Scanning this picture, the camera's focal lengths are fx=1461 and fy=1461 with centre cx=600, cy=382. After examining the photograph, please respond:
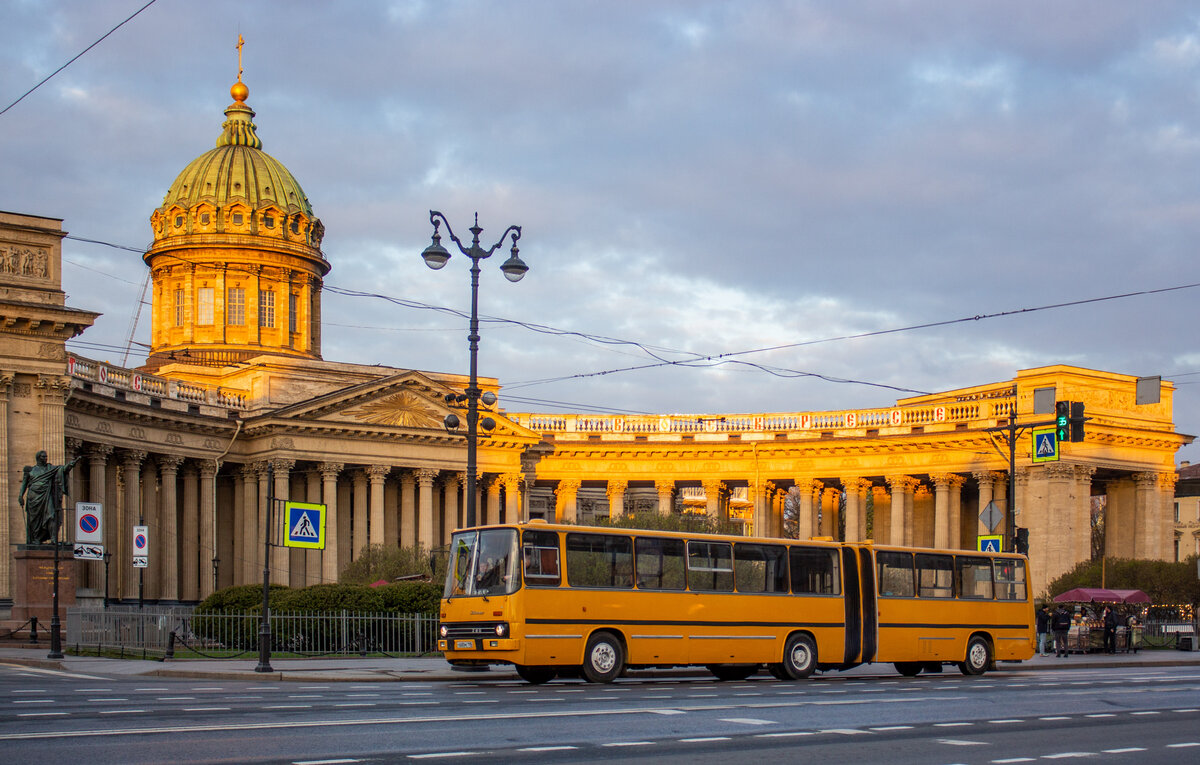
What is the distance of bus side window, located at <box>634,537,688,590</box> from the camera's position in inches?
1213

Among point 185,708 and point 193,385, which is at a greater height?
point 193,385

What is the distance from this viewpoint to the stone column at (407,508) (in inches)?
3127

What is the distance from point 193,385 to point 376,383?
30.6 ft

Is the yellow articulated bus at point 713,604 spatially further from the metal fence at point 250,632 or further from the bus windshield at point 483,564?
the metal fence at point 250,632

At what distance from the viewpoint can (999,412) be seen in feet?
245

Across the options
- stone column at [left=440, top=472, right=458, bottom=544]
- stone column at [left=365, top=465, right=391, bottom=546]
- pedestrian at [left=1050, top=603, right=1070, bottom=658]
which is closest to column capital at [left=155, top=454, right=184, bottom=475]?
stone column at [left=365, top=465, right=391, bottom=546]

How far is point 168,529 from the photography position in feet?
226

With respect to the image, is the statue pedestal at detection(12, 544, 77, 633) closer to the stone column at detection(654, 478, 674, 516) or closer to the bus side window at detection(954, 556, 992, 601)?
the bus side window at detection(954, 556, 992, 601)

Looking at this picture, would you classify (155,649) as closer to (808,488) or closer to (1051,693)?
(1051,693)

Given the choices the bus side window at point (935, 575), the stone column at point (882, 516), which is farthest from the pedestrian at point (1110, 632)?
the stone column at point (882, 516)

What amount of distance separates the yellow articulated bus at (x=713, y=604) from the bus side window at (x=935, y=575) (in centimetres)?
4

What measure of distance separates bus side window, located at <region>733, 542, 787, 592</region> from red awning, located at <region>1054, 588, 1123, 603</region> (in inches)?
947

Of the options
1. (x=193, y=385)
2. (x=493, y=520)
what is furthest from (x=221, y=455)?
(x=493, y=520)

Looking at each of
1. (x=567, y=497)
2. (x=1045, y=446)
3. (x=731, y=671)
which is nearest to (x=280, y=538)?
(x=567, y=497)
